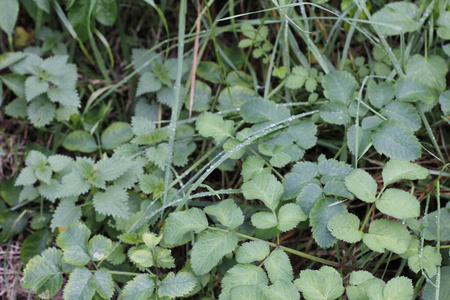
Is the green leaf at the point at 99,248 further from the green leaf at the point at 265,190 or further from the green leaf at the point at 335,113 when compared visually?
the green leaf at the point at 335,113

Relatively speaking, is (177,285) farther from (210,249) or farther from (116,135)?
(116,135)

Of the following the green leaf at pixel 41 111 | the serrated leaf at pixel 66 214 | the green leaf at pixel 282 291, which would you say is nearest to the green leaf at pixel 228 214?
the green leaf at pixel 282 291

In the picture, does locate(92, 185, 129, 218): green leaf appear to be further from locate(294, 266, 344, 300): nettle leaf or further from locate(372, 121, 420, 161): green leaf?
locate(372, 121, 420, 161): green leaf

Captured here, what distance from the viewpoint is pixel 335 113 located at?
142 cm

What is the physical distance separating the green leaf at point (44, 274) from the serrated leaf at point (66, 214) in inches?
9.3

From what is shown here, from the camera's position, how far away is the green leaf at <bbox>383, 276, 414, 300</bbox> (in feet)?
3.39

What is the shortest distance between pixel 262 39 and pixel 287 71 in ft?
0.65

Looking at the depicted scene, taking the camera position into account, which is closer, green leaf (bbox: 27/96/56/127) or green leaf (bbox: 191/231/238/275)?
green leaf (bbox: 191/231/238/275)

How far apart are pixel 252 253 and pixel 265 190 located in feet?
0.65

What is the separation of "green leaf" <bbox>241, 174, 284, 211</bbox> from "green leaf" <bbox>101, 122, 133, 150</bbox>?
0.72 m

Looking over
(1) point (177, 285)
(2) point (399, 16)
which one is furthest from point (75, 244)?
(2) point (399, 16)

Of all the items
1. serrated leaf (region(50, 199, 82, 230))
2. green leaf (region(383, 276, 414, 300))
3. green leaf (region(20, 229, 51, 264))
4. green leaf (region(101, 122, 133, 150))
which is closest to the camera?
green leaf (region(383, 276, 414, 300))

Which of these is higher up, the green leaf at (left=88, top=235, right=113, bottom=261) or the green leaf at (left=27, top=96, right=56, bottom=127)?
the green leaf at (left=27, top=96, right=56, bottom=127)

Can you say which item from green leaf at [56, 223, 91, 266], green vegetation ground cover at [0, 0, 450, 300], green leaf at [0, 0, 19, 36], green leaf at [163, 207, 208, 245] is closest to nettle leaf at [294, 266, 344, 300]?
green vegetation ground cover at [0, 0, 450, 300]
